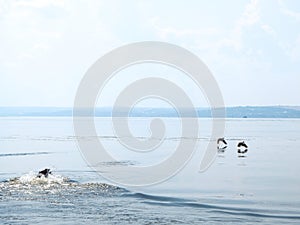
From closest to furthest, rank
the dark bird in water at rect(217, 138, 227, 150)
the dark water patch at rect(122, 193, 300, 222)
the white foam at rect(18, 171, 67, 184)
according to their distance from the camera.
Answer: the dark water patch at rect(122, 193, 300, 222) → the white foam at rect(18, 171, 67, 184) → the dark bird in water at rect(217, 138, 227, 150)

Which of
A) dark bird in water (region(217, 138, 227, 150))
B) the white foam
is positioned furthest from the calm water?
dark bird in water (region(217, 138, 227, 150))

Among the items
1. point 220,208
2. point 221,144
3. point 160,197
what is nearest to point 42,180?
point 160,197

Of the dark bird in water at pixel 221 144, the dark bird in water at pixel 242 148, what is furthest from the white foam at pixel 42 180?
the dark bird in water at pixel 221 144

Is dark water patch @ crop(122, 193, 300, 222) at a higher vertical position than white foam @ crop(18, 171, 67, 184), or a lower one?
higher

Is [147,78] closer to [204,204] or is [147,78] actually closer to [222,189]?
[222,189]

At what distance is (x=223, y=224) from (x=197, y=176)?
623 inches

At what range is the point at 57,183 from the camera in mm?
31328

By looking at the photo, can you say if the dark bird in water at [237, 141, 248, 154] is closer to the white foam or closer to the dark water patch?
the white foam

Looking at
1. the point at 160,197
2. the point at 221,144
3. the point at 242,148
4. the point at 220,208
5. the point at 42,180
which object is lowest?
the point at 42,180

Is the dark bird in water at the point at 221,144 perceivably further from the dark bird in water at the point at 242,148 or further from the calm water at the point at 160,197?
the calm water at the point at 160,197

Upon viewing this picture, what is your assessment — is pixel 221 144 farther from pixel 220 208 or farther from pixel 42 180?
pixel 220 208

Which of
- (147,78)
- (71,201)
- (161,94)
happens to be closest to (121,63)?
(147,78)

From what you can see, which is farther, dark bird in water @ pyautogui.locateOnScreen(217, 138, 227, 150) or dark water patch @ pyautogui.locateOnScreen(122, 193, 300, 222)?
dark bird in water @ pyautogui.locateOnScreen(217, 138, 227, 150)

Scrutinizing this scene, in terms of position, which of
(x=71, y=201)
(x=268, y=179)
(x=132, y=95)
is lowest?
(x=71, y=201)
